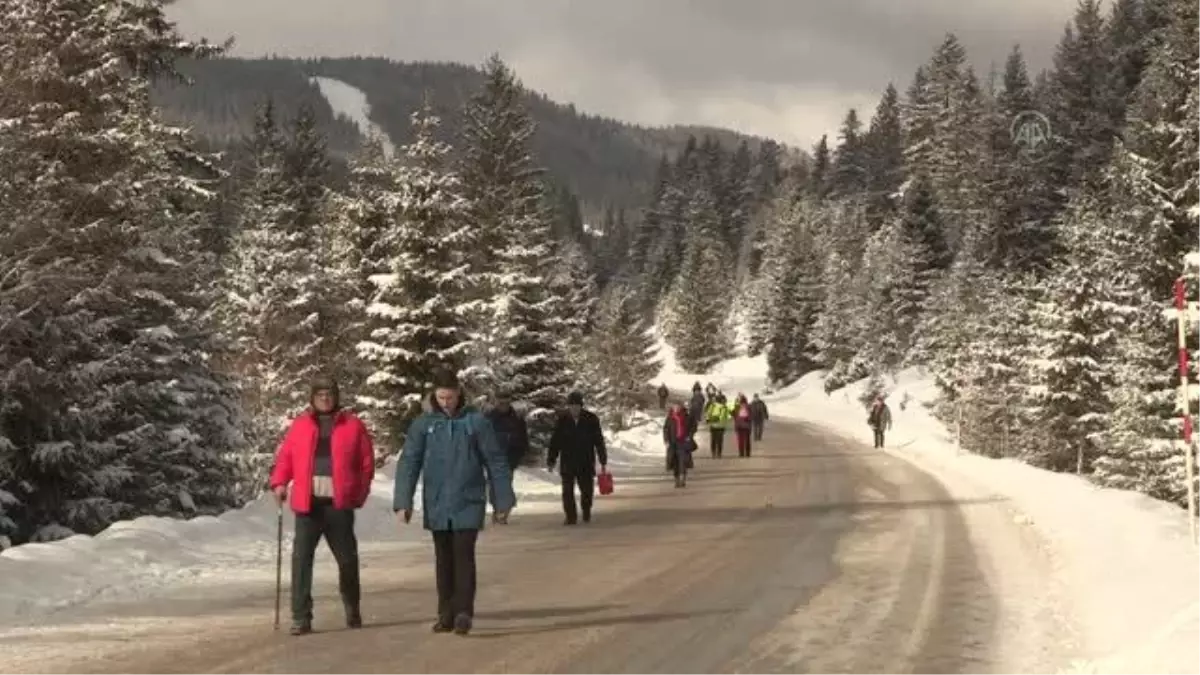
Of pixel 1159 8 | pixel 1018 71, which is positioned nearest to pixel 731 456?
pixel 1159 8

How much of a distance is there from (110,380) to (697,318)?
97984 mm

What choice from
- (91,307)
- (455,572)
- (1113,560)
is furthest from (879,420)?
(455,572)

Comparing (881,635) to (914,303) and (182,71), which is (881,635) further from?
(914,303)

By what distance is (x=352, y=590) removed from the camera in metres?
9.18

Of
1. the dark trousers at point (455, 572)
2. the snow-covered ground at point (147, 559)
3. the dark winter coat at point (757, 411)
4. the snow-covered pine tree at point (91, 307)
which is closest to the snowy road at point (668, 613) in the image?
the dark trousers at point (455, 572)

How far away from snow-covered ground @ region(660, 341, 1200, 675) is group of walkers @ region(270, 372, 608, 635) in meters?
4.15

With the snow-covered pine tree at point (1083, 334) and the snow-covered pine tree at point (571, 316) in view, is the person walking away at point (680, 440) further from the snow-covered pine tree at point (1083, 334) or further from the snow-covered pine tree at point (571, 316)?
the snow-covered pine tree at point (1083, 334)

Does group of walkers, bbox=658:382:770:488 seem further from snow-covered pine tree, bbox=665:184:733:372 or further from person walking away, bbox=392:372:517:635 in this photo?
snow-covered pine tree, bbox=665:184:733:372

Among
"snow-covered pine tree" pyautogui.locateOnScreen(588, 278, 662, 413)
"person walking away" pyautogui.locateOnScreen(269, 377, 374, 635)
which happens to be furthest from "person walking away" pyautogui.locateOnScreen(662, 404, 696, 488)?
"snow-covered pine tree" pyautogui.locateOnScreen(588, 278, 662, 413)

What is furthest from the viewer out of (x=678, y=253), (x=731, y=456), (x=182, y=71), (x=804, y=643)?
(x=678, y=253)

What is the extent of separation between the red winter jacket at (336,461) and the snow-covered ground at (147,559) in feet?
7.09

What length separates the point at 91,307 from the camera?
16250 millimetres

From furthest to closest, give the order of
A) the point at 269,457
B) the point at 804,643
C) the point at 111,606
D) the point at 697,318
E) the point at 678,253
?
1. the point at 678,253
2. the point at 697,318
3. the point at 269,457
4. the point at 111,606
5. the point at 804,643

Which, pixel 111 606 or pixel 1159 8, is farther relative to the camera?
pixel 1159 8
